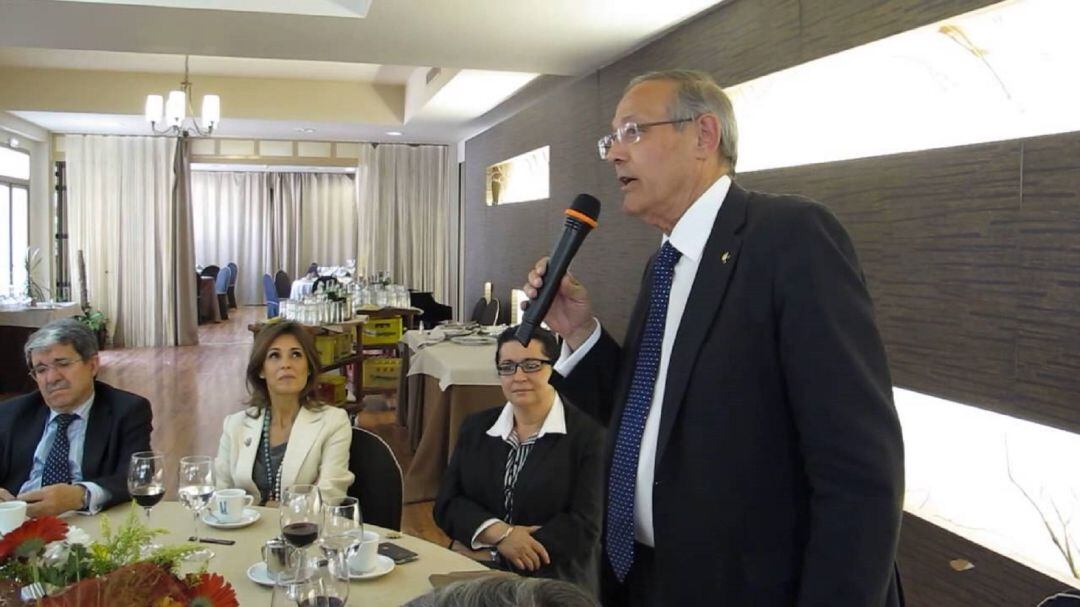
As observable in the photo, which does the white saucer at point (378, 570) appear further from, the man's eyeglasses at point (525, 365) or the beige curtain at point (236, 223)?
the beige curtain at point (236, 223)

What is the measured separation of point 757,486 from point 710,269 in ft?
1.16

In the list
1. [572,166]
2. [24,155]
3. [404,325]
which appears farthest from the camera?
[24,155]

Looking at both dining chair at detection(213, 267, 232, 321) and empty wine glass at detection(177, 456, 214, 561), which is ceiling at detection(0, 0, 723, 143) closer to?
empty wine glass at detection(177, 456, 214, 561)

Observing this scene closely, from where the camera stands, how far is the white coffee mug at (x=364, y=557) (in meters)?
1.90

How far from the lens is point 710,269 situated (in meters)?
1.37

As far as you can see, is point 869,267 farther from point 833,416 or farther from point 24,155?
point 24,155

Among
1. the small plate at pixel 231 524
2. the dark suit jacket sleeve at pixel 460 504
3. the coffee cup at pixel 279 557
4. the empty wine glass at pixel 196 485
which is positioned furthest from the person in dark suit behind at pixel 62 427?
the coffee cup at pixel 279 557

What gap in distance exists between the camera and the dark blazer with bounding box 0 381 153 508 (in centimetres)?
273

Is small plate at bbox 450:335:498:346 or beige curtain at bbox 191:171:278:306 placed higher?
beige curtain at bbox 191:171:278:306

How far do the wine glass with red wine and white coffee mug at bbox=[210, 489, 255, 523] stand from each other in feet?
1.54

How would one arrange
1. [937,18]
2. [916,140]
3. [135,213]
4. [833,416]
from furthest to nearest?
[135,213] → [916,140] → [937,18] → [833,416]

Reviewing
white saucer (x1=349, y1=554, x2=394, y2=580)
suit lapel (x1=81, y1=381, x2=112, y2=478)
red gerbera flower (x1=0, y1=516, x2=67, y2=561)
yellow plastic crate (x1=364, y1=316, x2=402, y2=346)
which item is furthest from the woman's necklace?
yellow plastic crate (x1=364, y1=316, x2=402, y2=346)

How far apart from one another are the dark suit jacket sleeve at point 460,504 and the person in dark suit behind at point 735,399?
1.23m

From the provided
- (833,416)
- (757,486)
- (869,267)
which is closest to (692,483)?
(757,486)
